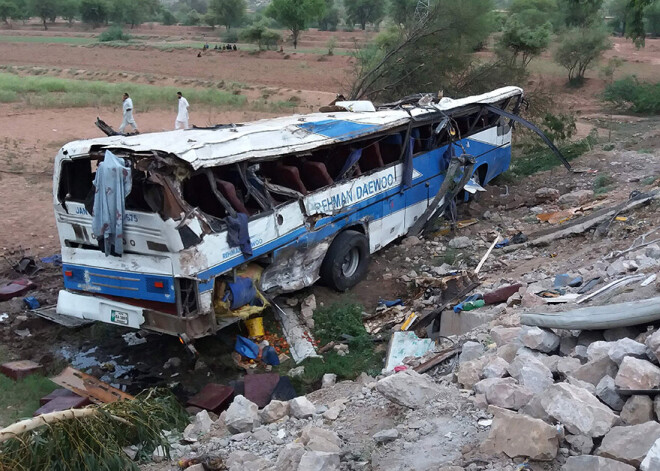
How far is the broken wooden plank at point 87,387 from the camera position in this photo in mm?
6359

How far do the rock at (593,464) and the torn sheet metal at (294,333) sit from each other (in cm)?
425

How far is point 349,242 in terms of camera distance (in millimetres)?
8891

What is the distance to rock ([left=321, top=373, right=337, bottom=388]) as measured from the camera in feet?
22.2

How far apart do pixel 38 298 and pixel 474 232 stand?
6838 mm

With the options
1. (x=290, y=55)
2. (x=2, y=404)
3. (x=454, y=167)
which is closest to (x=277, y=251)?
(x=2, y=404)

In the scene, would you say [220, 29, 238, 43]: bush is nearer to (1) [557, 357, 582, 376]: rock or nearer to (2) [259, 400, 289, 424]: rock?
(2) [259, 400, 289, 424]: rock

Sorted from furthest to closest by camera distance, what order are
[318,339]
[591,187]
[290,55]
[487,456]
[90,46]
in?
[90,46], [290,55], [591,187], [318,339], [487,456]

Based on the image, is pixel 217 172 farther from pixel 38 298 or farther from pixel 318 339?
pixel 38 298

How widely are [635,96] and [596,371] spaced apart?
1010 inches

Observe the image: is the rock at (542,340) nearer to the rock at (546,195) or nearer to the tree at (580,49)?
the rock at (546,195)

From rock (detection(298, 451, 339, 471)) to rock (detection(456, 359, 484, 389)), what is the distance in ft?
4.56

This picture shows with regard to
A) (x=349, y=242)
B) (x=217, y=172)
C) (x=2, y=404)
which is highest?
(x=217, y=172)

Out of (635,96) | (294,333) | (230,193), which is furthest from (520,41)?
(230,193)

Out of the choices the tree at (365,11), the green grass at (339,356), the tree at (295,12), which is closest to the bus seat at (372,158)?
the green grass at (339,356)
